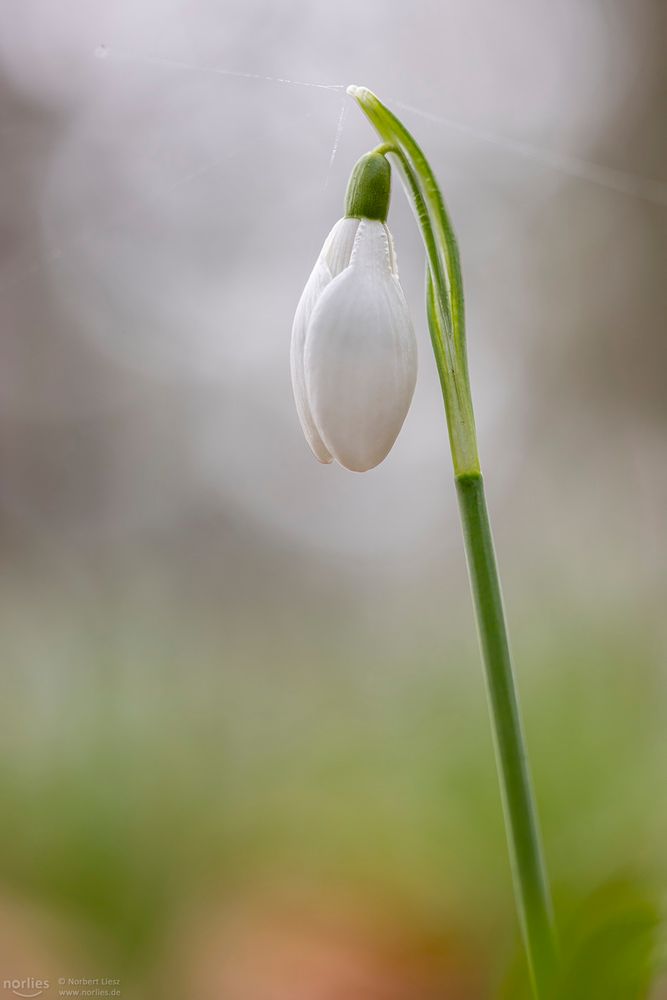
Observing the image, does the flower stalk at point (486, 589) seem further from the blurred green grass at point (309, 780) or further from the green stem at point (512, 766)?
the blurred green grass at point (309, 780)

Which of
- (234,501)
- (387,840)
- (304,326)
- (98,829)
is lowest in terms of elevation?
(387,840)

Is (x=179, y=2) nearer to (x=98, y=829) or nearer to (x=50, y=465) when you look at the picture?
(x=50, y=465)

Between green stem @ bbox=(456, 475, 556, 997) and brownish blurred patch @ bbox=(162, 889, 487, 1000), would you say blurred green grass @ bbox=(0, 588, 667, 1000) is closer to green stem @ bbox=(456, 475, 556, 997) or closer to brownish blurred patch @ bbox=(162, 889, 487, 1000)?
brownish blurred patch @ bbox=(162, 889, 487, 1000)

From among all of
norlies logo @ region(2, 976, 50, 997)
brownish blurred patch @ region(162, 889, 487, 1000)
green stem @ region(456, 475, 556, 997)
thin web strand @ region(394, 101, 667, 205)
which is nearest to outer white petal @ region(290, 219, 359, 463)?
green stem @ region(456, 475, 556, 997)

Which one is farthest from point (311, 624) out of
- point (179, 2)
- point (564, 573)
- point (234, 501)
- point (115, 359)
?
point (179, 2)

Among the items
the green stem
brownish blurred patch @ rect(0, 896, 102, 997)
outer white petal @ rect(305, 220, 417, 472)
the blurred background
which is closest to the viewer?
the green stem

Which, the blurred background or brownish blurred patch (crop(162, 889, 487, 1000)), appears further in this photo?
the blurred background

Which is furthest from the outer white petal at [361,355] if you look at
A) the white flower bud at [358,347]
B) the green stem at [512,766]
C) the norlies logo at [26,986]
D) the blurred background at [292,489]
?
the blurred background at [292,489]

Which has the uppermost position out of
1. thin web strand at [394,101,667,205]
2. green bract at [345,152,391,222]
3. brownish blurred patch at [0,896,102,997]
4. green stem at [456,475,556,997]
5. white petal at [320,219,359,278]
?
thin web strand at [394,101,667,205]
